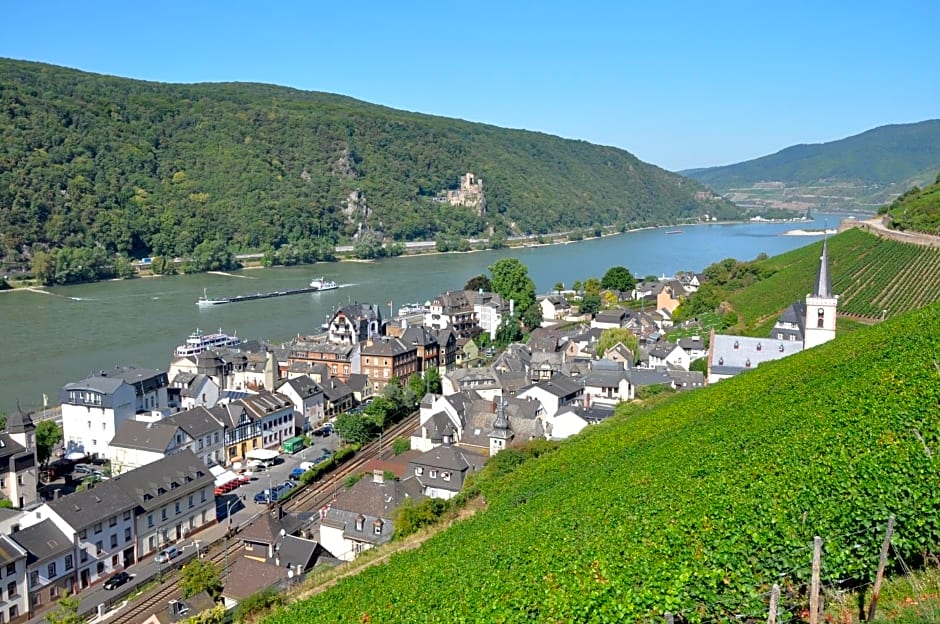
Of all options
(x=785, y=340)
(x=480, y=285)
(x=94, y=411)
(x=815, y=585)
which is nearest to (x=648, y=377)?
(x=785, y=340)

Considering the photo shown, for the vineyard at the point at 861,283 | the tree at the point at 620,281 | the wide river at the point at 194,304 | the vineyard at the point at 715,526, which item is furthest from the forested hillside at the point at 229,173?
the vineyard at the point at 715,526

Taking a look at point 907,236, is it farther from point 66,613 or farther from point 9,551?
point 9,551

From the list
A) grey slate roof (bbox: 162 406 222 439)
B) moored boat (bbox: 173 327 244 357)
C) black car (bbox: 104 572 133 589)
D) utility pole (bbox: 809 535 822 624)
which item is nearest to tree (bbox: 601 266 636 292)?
moored boat (bbox: 173 327 244 357)

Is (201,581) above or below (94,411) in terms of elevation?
below

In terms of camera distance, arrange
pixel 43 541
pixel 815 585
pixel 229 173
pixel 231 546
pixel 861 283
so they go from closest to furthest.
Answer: pixel 815 585, pixel 43 541, pixel 231 546, pixel 861 283, pixel 229 173

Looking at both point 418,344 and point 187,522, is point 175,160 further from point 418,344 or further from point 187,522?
point 187,522

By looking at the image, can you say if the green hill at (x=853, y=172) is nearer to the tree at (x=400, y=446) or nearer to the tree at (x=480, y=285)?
the tree at (x=480, y=285)

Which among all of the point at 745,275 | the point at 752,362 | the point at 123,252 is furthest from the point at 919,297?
the point at 123,252
